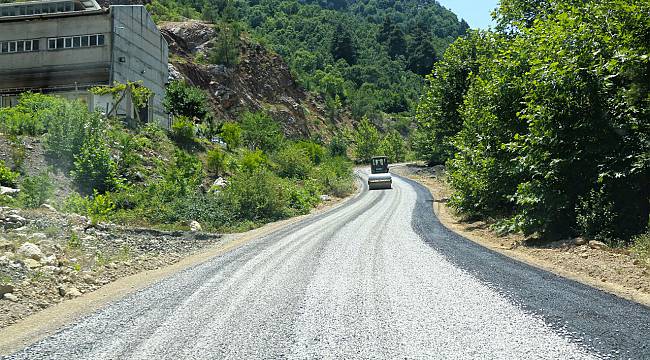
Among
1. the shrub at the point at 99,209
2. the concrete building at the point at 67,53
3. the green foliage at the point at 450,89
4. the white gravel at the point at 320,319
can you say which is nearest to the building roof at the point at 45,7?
the concrete building at the point at 67,53

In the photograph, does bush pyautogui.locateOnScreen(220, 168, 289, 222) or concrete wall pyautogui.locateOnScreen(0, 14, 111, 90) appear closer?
bush pyautogui.locateOnScreen(220, 168, 289, 222)

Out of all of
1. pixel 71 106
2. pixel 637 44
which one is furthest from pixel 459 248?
pixel 71 106

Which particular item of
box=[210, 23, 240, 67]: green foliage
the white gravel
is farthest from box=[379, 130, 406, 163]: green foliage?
the white gravel

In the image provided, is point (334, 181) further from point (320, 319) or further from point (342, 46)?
point (342, 46)

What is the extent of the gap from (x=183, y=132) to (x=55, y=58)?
12.3m

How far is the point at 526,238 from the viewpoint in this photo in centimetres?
1267

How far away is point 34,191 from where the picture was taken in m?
14.5

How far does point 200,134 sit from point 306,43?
109m

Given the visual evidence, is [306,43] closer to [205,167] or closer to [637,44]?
[205,167]

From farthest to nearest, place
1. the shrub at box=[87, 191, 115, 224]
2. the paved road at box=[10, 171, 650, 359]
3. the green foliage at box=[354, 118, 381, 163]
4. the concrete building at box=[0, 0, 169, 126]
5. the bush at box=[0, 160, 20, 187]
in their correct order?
the green foliage at box=[354, 118, 381, 163] → the concrete building at box=[0, 0, 169, 126] → the bush at box=[0, 160, 20, 187] → the shrub at box=[87, 191, 115, 224] → the paved road at box=[10, 171, 650, 359]

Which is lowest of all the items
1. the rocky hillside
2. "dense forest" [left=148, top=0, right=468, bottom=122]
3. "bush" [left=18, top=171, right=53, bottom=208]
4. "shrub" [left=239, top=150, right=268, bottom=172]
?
"bush" [left=18, top=171, right=53, bottom=208]

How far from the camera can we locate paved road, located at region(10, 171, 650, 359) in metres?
4.74

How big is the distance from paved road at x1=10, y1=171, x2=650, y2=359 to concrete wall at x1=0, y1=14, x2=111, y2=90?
29.1m

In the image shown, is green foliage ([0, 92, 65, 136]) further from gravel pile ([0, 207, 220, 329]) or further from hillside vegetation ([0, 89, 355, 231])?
gravel pile ([0, 207, 220, 329])
